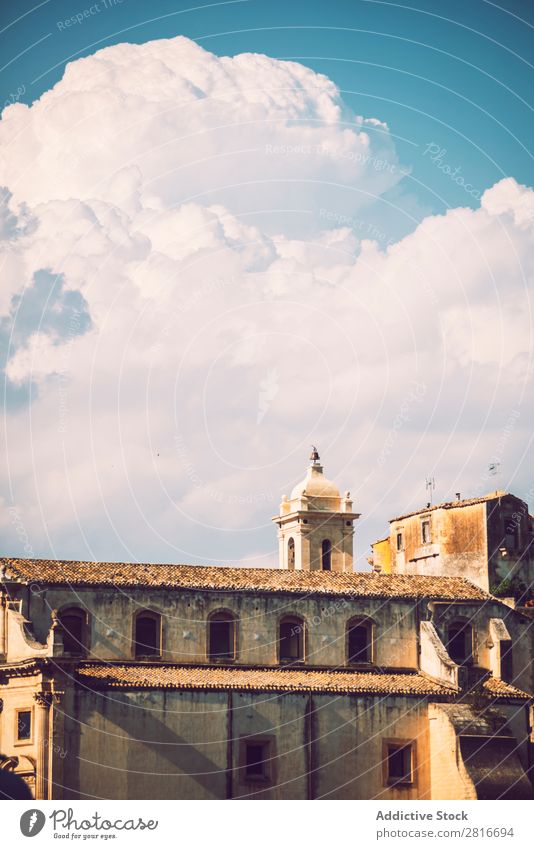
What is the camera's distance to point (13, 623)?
59.6m

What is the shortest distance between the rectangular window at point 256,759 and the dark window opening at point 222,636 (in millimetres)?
4395

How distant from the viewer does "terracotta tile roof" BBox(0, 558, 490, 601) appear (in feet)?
203

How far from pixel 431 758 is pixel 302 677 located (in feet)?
17.4

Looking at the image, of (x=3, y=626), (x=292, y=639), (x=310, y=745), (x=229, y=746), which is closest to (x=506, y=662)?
(x=292, y=639)

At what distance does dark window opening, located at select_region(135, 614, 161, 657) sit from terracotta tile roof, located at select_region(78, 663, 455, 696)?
0.61 metres

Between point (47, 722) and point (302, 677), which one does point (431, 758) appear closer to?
point (302, 677)

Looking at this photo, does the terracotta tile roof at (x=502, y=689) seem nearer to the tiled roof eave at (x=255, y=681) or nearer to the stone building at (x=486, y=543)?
the tiled roof eave at (x=255, y=681)

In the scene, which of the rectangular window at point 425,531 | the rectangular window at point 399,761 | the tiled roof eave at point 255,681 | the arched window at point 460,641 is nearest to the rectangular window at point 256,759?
the tiled roof eave at point 255,681

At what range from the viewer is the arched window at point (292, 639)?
64.0 m

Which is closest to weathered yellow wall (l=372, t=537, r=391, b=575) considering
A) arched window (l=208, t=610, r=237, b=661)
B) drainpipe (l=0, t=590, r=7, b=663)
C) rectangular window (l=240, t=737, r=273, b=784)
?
arched window (l=208, t=610, r=237, b=661)

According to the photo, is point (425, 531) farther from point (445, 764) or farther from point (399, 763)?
point (445, 764)

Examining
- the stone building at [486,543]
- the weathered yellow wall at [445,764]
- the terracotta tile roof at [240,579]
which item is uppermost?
the stone building at [486,543]

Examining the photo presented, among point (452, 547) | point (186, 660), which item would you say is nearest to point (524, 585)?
point (452, 547)

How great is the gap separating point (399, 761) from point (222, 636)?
7691mm
